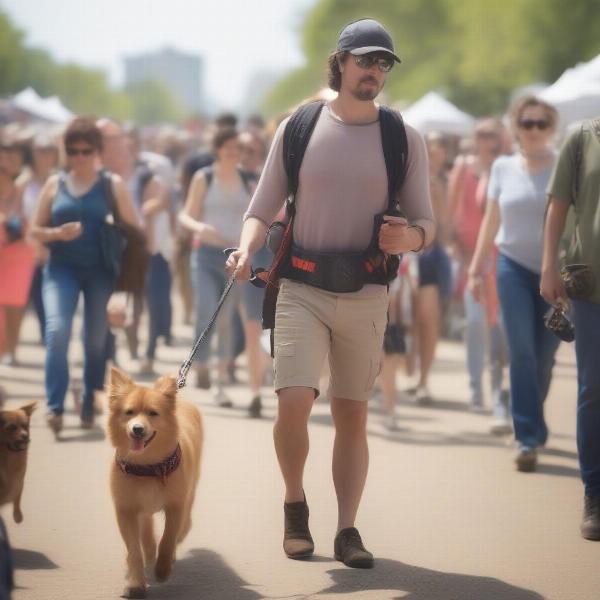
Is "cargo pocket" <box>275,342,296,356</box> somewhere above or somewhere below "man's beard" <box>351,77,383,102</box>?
below

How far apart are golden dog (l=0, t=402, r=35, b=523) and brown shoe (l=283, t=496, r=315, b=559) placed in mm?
1128

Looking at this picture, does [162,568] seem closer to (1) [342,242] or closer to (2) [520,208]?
(1) [342,242]

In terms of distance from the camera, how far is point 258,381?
476 inches

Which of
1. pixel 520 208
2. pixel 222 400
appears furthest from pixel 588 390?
pixel 222 400

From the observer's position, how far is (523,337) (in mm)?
9461

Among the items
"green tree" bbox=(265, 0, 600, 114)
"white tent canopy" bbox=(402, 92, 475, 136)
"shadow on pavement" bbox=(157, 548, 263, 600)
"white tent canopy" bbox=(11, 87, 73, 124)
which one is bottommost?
"shadow on pavement" bbox=(157, 548, 263, 600)

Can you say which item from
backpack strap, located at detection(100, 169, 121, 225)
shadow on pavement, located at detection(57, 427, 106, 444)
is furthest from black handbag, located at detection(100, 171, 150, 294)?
shadow on pavement, located at detection(57, 427, 106, 444)

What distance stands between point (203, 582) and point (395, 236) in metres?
1.52

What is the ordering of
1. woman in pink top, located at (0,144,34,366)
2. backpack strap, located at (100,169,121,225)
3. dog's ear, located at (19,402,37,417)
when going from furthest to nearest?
woman in pink top, located at (0,144,34,366) < backpack strap, located at (100,169,121,225) < dog's ear, located at (19,402,37,417)

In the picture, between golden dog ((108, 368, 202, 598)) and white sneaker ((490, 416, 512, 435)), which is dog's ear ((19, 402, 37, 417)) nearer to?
golden dog ((108, 368, 202, 598))

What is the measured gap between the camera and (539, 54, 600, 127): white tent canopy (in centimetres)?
1486

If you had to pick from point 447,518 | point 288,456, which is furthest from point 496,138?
point 288,456

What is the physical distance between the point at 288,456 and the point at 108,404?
2.64 ft

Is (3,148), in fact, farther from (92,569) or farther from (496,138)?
(92,569)
